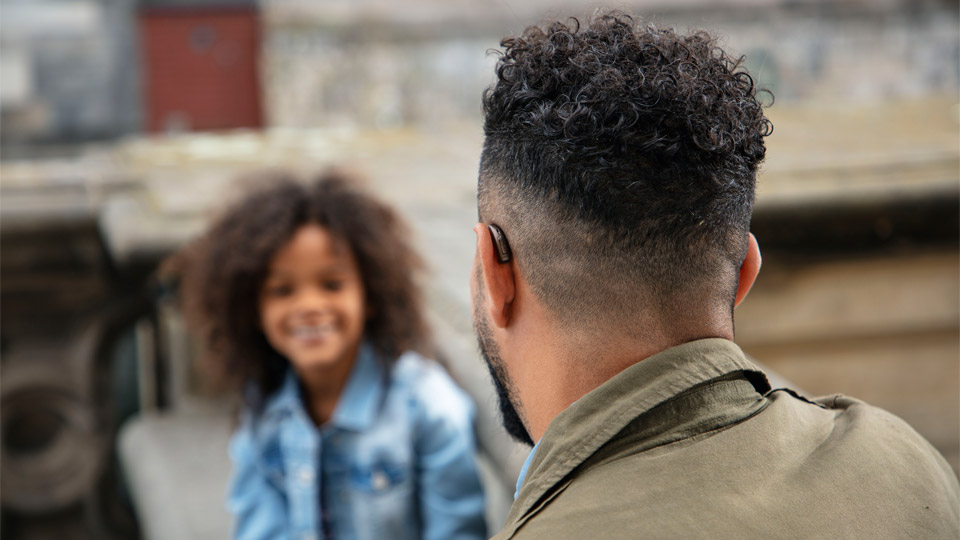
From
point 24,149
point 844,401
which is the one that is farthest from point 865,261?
point 24,149

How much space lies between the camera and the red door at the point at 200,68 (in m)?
14.9

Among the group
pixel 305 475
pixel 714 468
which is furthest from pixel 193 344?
pixel 714 468

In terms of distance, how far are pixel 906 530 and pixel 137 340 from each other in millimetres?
3573

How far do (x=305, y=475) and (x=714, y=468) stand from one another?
1.42 metres

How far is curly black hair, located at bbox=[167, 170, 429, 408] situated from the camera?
243 cm

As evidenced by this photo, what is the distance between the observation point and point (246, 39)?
15.0m

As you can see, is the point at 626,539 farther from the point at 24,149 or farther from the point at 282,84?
the point at 24,149

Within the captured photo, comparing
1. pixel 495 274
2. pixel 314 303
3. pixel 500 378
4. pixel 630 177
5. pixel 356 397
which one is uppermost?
pixel 630 177

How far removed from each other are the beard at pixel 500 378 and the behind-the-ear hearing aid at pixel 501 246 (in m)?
0.11

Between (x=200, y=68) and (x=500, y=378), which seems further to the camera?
(x=200, y=68)

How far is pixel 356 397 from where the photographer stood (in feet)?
7.43

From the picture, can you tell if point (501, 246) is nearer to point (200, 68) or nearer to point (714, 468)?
point (714, 468)

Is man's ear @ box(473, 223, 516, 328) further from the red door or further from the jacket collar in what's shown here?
the red door

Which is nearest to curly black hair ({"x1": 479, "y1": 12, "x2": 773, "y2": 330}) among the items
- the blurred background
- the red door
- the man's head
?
the man's head
